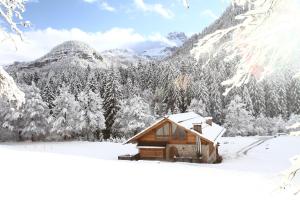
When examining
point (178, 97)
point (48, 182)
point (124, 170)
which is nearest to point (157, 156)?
point (124, 170)

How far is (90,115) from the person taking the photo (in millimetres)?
66688

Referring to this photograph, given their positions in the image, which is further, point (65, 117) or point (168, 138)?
point (65, 117)

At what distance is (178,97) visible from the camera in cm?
8956

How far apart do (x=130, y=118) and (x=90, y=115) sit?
7.67 metres

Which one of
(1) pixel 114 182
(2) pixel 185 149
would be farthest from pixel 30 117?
(1) pixel 114 182

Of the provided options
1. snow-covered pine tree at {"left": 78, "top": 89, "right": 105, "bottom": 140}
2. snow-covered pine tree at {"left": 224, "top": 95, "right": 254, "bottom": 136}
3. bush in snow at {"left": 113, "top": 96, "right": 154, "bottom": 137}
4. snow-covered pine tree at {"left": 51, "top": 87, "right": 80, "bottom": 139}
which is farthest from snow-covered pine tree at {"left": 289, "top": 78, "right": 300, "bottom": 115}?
snow-covered pine tree at {"left": 51, "top": 87, "right": 80, "bottom": 139}

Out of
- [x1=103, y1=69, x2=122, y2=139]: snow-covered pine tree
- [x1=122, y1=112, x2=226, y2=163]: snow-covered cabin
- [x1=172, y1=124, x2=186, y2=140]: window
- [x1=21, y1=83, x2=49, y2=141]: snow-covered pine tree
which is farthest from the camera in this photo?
[x1=103, y1=69, x2=122, y2=139]: snow-covered pine tree

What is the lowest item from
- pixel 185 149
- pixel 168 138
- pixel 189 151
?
pixel 189 151

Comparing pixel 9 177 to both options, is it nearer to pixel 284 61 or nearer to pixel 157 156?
pixel 284 61

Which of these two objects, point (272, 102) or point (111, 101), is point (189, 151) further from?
point (272, 102)

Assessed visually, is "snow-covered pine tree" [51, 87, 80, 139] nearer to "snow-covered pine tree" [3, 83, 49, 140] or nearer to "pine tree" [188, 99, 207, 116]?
"snow-covered pine tree" [3, 83, 49, 140]

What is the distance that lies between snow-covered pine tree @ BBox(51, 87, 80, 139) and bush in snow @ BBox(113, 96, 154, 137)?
778 cm

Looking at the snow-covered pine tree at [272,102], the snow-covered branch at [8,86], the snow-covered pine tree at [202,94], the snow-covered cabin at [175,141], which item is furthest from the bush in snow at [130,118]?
the snow-covered branch at [8,86]

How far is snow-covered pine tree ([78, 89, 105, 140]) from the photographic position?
66.8m
